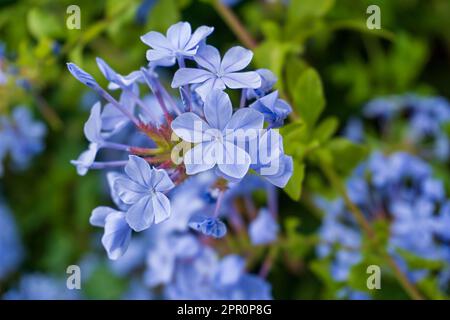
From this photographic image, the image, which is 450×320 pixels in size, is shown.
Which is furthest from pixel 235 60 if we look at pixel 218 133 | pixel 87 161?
pixel 87 161

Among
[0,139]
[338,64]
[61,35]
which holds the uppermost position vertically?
[338,64]

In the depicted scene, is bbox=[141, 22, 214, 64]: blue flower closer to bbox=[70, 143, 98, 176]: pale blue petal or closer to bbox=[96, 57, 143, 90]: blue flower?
bbox=[96, 57, 143, 90]: blue flower

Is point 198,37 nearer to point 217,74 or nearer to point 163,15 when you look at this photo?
point 217,74

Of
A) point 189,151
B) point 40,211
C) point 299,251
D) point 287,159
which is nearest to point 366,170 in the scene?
point 299,251

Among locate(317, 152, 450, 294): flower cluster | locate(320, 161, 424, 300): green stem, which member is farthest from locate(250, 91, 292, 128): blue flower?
locate(317, 152, 450, 294): flower cluster

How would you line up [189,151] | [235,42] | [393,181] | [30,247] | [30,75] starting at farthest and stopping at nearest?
[30,247] → [235,42] → [393,181] → [30,75] → [189,151]

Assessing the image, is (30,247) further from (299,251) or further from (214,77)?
(214,77)

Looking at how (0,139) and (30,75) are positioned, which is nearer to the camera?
(30,75)
